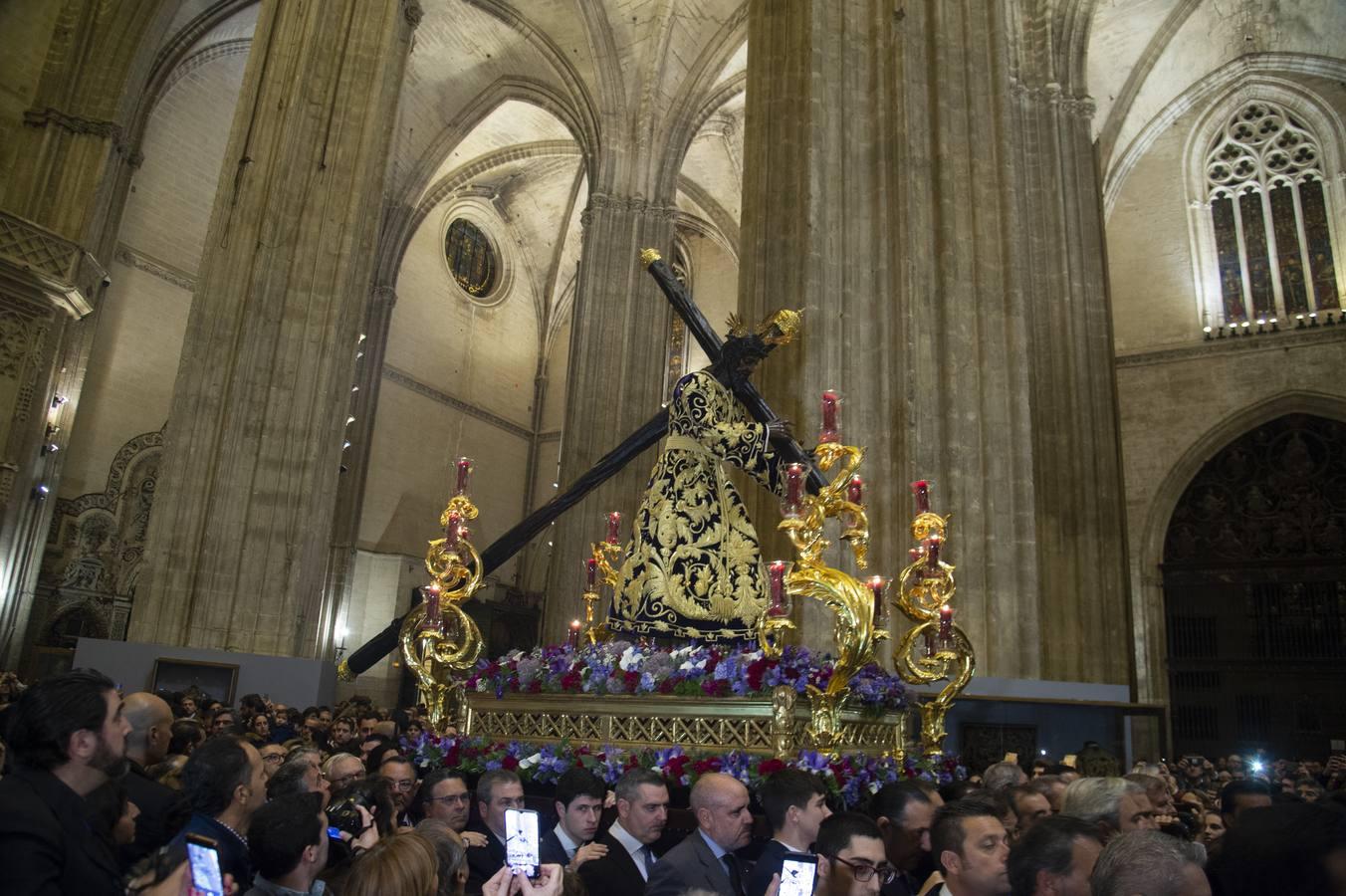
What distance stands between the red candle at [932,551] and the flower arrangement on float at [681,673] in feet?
2.07

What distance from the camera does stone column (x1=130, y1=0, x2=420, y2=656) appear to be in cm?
1038

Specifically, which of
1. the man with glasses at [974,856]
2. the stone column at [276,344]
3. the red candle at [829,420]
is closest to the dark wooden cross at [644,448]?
the red candle at [829,420]

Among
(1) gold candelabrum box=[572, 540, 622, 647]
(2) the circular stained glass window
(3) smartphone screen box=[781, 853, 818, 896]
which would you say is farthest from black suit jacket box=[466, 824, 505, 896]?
(2) the circular stained glass window

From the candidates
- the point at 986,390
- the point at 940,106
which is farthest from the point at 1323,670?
the point at 940,106

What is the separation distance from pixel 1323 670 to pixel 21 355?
21920 millimetres

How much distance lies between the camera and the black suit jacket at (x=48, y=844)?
77.6 inches

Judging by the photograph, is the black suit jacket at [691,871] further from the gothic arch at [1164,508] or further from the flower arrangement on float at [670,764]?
the gothic arch at [1164,508]

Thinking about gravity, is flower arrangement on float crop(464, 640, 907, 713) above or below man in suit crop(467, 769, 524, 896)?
above

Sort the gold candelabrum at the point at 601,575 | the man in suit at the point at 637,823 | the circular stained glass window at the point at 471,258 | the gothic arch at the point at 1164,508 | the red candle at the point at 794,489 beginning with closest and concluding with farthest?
1. the man in suit at the point at 637,823
2. the red candle at the point at 794,489
3. the gold candelabrum at the point at 601,575
4. the gothic arch at the point at 1164,508
5. the circular stained glass window at the point at 471,258

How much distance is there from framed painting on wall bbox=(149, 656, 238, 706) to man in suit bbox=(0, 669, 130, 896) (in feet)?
26.6

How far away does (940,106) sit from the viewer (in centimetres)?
923

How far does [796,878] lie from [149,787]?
2.18 meters

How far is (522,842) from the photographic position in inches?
90.0

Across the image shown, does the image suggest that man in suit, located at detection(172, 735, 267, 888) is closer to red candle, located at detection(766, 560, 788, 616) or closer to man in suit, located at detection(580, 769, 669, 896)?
man in suit, located at detection(580, 769, 669, 896)
